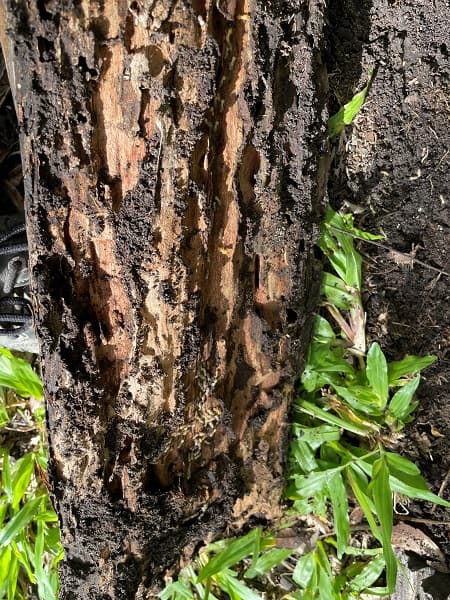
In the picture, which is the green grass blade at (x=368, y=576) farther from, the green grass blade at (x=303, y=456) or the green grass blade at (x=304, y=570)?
the green grass blade at (x=303, y=456)

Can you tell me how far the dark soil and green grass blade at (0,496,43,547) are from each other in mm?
1024

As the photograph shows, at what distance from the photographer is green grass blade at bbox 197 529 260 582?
1364 millimetres

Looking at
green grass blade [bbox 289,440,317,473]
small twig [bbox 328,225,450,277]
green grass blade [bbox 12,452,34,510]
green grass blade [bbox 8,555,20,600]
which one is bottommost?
green grass blade [bbox 8,555,20,600]

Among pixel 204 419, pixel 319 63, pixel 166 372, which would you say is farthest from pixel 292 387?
pixel 319 63

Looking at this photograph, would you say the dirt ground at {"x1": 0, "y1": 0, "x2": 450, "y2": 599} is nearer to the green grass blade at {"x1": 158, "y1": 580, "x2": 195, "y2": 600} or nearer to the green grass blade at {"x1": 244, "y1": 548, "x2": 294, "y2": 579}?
the green grass blade at {"x1": 244, "y1": 548, "x2": 294, "y2": 579}

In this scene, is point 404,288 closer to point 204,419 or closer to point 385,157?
point 385,157

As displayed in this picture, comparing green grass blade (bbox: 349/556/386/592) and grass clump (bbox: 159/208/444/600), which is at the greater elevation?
grass clump (bbox: 159/208/444/600)

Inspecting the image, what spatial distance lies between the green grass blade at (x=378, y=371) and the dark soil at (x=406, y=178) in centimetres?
12

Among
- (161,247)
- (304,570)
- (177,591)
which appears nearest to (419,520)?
(304,570)

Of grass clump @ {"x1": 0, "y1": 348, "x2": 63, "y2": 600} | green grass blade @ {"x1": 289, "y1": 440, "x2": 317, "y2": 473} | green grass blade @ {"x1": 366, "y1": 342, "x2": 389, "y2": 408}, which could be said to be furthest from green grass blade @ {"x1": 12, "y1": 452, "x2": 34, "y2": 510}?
green grass blade @ {"x1": 366, "y1": 342, "x2": 389, "y2": 408}

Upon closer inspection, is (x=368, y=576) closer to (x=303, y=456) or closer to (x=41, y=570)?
(x=303, y=456)

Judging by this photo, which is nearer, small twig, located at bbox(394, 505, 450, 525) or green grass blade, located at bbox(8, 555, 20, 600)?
small twig, located at bbox(394, 505, 450, 525)

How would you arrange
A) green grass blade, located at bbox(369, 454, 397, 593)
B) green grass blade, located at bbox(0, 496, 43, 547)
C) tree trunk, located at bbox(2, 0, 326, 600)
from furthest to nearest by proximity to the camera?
1. green grass blade, located at bbox(0, 496, 43, 547)
2. green grass blade, located at bbox(369, 454, 397, 593)
3. tree trunk, located at bbox(2, 0, 326, 600)

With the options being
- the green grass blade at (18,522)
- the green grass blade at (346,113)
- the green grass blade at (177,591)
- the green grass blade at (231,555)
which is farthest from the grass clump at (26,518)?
the green grass blade at (346,113)
